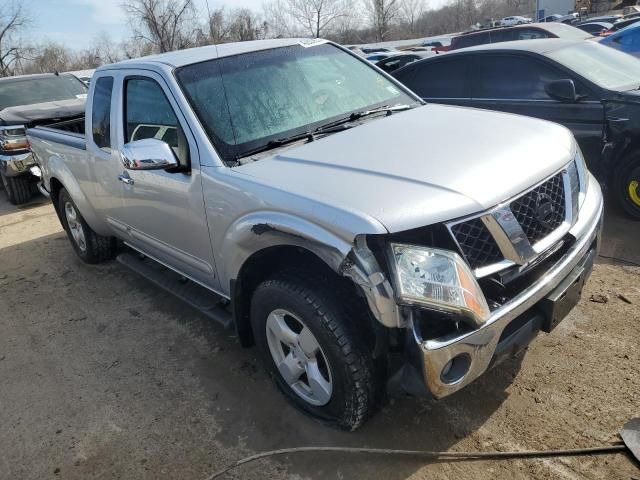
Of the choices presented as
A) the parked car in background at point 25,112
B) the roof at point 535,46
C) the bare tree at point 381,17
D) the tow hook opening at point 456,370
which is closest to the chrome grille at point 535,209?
the tow hook opening at point 456,370

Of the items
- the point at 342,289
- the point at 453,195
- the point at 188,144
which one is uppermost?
the point at 188,144

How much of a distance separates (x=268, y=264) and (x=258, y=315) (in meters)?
0.27

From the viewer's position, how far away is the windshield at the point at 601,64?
16.3 feet

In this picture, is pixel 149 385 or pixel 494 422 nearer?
pixel 494 422

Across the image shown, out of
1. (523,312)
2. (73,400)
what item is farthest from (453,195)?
(73,400)

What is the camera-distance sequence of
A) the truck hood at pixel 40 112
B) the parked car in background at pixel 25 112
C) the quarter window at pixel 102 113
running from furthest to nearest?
the parked car in background at pixel 25 112 → the truck hood at pixel 40 112 → the quarter window at pixel 102 113

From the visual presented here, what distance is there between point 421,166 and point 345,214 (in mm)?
501

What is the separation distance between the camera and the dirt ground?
2.51m

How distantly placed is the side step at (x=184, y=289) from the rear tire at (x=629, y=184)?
3.69 m

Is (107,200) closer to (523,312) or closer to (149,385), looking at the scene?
(149,385)

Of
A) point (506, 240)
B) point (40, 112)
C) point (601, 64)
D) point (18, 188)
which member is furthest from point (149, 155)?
point (18, 188)

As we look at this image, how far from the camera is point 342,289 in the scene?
2410 mm

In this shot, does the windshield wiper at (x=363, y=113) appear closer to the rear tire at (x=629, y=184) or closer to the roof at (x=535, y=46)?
the rear tire at (x=629, y=184)

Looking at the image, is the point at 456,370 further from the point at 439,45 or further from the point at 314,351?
the point at 439,45
